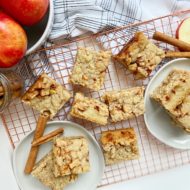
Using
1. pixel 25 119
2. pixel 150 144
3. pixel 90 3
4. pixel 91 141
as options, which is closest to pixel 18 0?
pixel 90 3

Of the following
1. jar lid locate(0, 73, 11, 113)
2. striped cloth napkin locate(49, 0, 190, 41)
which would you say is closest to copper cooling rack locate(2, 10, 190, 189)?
striped cloth napkin locate(49, 0, 190, 41)

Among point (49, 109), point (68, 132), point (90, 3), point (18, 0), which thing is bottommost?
point (68, 132)

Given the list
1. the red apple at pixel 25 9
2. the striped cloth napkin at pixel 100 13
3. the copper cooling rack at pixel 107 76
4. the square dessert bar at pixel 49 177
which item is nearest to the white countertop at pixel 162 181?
the copper cooling rack at pixel 107 76

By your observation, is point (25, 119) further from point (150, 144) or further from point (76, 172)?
point (150, 144)

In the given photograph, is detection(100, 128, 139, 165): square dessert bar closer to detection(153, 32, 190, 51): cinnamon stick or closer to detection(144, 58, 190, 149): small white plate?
detection(144, 58, 190, 149): small white plate

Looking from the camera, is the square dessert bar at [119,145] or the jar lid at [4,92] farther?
the square dessert bar at [119,145]

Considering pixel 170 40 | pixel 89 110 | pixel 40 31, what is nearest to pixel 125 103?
pixel 89 110

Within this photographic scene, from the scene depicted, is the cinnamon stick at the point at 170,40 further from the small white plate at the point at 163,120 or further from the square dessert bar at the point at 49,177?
the square dessert bar at the point at 49,177
